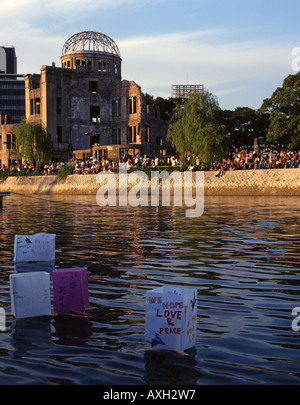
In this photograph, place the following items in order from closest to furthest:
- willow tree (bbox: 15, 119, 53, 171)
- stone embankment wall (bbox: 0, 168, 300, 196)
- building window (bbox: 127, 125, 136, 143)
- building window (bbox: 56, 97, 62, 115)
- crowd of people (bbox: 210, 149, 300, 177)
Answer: stone embankment wall (bbox: 0, 168, 300, 196), crowd of people (bbox: 210, 149, 300, 177), willow tree (bbox: 15, 119, 53, 171), building window (bbox: 127, 125, 136, 143), building window (bbox: 56, 97, 62, 115)

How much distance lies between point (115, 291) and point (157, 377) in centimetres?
388

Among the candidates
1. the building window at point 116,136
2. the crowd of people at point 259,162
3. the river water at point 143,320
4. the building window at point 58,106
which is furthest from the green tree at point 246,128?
the river water at point 143,320

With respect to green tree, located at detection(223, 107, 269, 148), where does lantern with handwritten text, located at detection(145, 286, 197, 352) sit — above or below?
below

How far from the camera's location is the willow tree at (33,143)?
62.4 metres

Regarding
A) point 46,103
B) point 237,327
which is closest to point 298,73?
point 46,103

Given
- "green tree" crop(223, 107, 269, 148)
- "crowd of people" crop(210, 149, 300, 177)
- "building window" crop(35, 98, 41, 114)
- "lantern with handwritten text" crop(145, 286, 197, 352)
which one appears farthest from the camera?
"green tree" crop(223, 107, 269, 148)

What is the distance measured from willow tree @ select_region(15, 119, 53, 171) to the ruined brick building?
1167 centimetres

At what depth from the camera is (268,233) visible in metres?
17.5

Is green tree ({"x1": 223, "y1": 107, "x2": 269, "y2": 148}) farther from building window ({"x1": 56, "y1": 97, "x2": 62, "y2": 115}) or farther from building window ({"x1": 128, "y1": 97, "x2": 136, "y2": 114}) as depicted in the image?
building window ({"x1": 56, "y1": 97, "x2": 62, "y2": 115})

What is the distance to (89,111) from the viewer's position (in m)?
81.5

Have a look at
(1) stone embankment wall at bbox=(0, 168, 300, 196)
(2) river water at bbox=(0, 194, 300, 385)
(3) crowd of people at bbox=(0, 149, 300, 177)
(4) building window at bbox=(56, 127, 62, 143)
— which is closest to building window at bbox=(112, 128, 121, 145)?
(4) building window at bbox=(56, 127, 62, 143)

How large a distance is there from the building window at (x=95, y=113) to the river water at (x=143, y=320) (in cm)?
6678

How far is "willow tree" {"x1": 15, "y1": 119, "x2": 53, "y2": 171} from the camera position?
62.4 m
